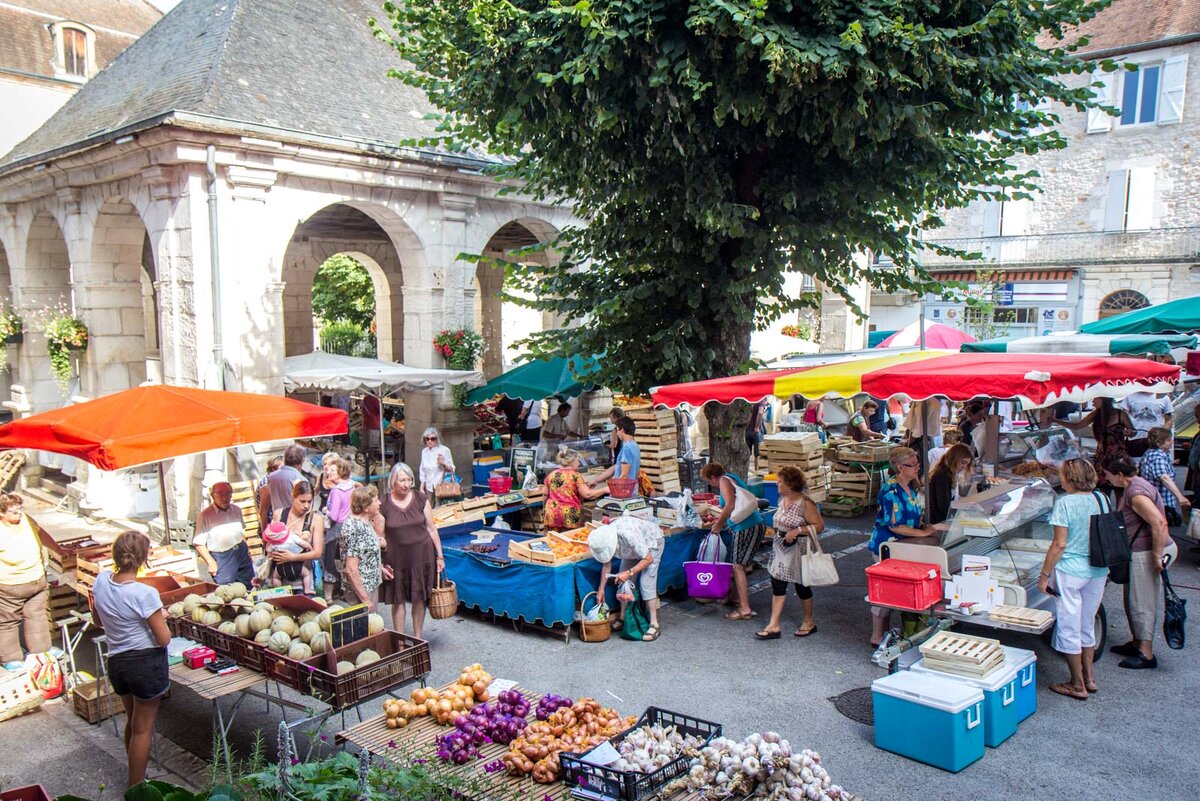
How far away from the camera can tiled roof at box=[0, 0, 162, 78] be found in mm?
22844

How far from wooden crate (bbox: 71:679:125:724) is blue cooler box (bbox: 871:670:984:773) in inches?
221

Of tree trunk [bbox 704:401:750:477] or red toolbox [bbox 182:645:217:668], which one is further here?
tree trunk [bbox 704:401:750:477]

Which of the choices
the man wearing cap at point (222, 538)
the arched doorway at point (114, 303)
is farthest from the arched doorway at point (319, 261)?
the man wearing cap at point (222, 538)

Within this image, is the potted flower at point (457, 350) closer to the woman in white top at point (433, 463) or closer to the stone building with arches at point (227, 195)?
the stone building with arches at point (227, 195)

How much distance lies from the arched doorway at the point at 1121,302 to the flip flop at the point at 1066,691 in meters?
24.3

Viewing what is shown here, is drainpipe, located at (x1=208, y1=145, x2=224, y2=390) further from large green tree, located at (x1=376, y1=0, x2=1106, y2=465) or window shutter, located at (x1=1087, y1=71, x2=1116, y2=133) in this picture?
window shutter, located at (x1=1087, y1=71, x2=1116, y2=133)

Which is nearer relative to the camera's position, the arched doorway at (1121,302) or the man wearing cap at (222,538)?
the man wearing cap at (222,538)

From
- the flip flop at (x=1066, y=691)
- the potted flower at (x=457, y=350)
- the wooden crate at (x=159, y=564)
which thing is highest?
the potted flower at (x=457, y=350)

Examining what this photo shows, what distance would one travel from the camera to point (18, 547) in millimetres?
7098

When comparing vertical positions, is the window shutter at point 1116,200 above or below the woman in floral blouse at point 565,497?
above

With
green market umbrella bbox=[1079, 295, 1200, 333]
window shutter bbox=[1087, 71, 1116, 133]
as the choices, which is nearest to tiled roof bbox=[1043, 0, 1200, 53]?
window shutter bbox=[1087, 71, 1116, 133]

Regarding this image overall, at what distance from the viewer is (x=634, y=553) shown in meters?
7.89

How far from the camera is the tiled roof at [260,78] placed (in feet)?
39.8

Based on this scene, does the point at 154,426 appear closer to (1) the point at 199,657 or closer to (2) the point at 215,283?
(1) the point at 199,657
